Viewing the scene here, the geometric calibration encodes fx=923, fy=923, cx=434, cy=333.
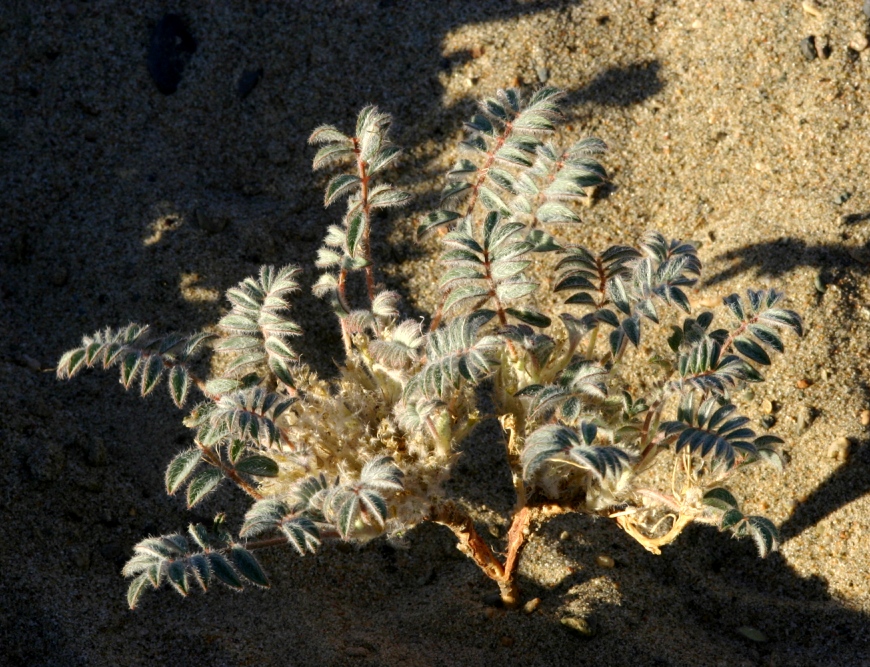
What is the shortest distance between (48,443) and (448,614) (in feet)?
3.87

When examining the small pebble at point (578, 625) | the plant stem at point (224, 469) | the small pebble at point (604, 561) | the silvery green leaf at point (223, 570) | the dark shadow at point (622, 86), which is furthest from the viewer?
the dark shadow at point (622, 86)

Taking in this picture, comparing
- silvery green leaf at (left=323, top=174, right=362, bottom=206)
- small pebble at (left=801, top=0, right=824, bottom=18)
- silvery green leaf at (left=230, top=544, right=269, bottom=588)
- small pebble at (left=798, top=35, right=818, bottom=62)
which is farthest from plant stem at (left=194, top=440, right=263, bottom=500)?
small pebble at (left=801, top=0, right=824, bottom=18)

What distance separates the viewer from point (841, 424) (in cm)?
255

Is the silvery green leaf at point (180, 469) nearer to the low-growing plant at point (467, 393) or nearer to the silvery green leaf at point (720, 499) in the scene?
the low-growing plant at point (467, 393)

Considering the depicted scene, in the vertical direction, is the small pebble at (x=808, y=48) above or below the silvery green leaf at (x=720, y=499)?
above

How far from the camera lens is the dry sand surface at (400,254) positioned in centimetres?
230

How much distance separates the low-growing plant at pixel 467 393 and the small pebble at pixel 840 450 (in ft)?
1.77

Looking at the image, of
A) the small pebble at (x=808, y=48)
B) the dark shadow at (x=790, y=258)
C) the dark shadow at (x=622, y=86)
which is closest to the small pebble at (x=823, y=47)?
the small pebble at (x=808, y=48)

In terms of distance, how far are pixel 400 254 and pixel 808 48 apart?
149 cm

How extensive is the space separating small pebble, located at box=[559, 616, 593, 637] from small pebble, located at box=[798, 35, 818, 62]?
1955 millimetres

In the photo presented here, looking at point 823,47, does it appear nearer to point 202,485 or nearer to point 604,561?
point 604,561

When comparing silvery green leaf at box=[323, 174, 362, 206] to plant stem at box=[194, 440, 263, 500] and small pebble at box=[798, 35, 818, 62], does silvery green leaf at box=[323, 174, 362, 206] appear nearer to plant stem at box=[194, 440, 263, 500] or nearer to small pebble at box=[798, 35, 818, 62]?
plant stem at box=[194, 440, 263, 500]

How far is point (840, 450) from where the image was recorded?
2.51m

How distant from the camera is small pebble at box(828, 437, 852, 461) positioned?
2506 millimetres
